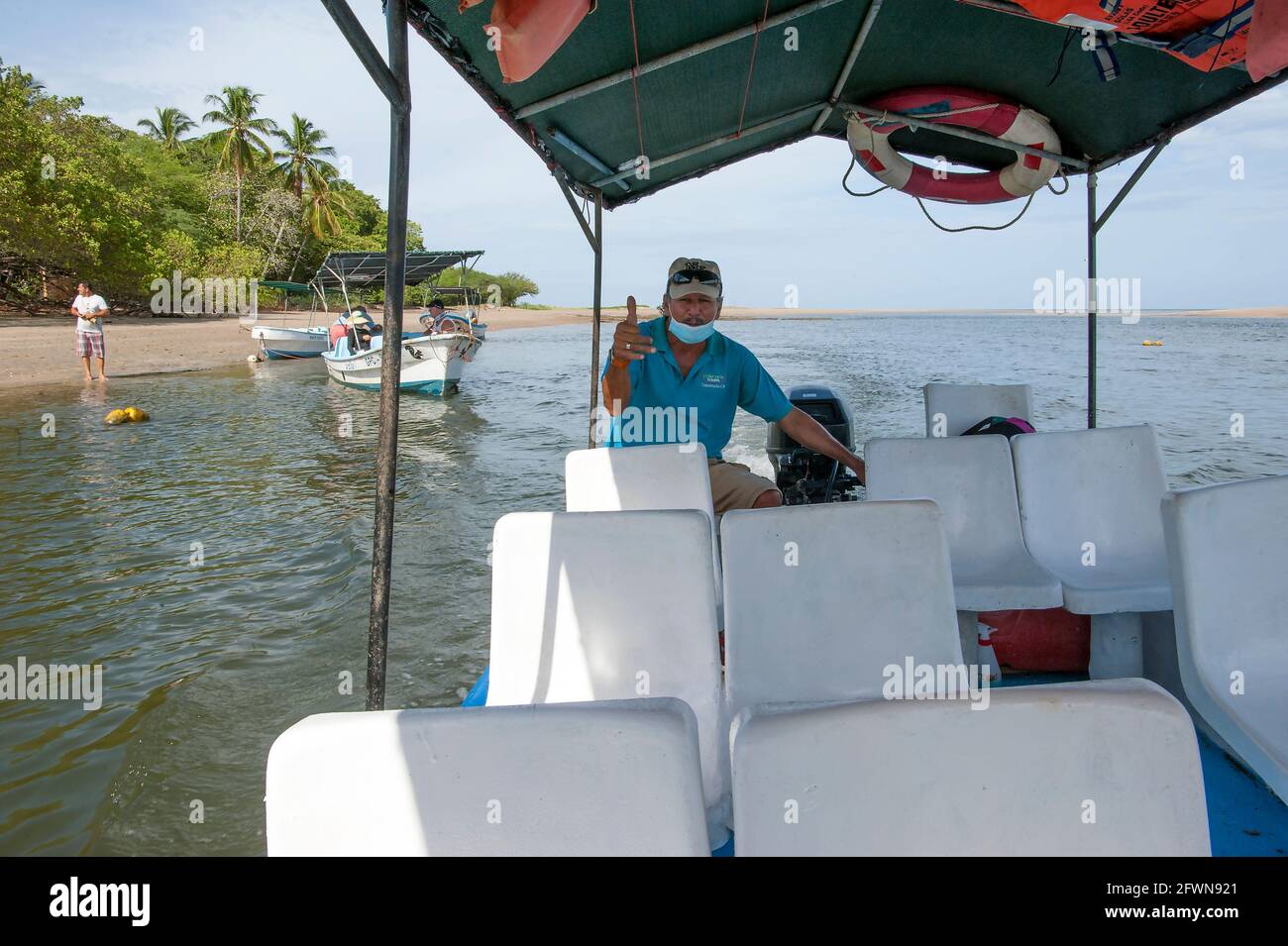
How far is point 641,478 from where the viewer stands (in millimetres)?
2920

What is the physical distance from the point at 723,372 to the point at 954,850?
285 cm

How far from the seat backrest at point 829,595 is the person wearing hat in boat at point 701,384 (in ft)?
5.22

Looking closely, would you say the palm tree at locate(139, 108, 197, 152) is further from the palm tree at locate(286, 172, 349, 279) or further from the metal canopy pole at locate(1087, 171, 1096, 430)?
the metal canopy pole at locate(1087, 171, 1096, 430)

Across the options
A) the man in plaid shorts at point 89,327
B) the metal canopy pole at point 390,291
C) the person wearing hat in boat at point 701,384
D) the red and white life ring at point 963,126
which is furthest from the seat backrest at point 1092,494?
the man in plaid shorts at point 89,327

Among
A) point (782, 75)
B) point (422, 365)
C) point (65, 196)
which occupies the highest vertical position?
point (65, 196)

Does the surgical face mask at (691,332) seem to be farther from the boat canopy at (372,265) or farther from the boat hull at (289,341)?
the boat hull at (289,341)

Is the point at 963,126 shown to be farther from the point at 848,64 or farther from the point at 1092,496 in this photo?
the point at 1092,496

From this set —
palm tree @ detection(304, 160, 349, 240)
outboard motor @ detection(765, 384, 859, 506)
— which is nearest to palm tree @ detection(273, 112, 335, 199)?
palm tree @ detection(304, 160, 349, 240)

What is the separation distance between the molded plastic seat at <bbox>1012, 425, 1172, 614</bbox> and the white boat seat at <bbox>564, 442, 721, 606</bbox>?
3.97ft

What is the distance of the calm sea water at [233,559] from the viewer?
10.0ft

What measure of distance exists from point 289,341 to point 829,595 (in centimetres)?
2097

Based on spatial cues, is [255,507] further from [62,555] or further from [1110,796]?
[1110,796]
